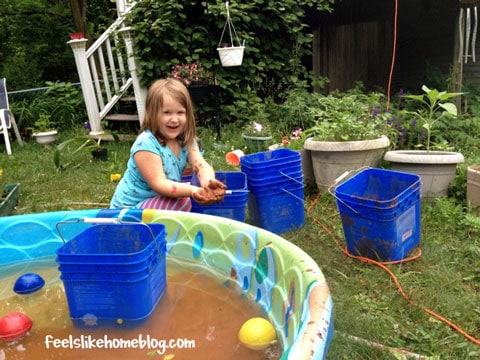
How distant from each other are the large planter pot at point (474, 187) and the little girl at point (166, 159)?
1573mm

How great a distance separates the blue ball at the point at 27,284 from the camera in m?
1.92

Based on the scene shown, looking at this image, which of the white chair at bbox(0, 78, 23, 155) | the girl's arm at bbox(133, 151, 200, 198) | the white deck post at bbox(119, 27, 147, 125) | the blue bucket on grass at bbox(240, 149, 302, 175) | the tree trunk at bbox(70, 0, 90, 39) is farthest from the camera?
the tree trunk at bbox(70, 0, 90, 39)

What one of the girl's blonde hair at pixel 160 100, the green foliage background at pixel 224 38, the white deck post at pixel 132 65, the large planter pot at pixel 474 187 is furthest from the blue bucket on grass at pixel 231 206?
the white deck post at pixel 132 65

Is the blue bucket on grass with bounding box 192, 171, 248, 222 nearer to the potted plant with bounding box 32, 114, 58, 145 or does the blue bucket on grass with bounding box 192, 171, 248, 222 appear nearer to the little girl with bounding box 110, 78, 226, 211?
the little girl with bounding box 110, 78, 226, 211

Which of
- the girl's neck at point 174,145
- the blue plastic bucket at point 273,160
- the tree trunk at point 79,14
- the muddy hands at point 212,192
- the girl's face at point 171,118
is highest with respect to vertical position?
the tree trunk at point 79,14

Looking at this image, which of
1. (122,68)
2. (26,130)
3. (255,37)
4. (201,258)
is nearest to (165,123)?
(201,258)

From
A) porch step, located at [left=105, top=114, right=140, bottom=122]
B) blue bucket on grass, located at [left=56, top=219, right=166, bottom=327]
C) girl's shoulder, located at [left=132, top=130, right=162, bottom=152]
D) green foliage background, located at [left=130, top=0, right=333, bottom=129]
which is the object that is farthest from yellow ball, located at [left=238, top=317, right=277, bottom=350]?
porch step, located at [left=105, top=114, right=140, bottom=122]

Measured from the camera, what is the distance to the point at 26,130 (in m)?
7.07

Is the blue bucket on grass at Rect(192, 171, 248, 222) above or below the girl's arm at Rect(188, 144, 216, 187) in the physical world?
below

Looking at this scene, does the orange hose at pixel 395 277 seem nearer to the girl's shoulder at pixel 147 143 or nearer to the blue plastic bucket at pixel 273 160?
the blue plastic bucket at pixel 273 160

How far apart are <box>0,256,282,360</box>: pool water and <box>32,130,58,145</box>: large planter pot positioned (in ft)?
15.3

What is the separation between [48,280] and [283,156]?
161cm

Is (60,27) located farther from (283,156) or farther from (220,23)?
(283,156)

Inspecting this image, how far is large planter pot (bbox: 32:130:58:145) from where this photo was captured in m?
6.16
